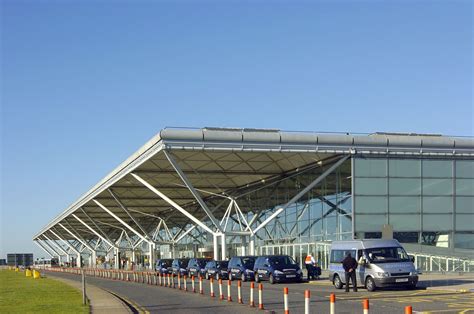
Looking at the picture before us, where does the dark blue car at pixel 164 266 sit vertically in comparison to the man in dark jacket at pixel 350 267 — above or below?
below

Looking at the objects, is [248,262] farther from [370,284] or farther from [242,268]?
[370,284]

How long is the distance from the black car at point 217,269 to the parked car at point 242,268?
1.51 meters

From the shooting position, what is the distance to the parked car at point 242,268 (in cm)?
4219

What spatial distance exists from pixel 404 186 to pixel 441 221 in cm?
342

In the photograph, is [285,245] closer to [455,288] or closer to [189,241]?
[455,288]

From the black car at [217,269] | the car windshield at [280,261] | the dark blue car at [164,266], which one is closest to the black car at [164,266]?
the dark blue car at [164,266]

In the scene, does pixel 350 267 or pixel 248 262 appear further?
pixel 248 262

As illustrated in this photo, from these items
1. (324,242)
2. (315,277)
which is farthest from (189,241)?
(315,277)

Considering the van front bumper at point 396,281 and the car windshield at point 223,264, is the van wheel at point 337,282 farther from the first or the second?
the car windshield at point 223,264

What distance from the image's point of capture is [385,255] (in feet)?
95.1

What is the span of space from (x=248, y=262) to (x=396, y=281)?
16426 mm

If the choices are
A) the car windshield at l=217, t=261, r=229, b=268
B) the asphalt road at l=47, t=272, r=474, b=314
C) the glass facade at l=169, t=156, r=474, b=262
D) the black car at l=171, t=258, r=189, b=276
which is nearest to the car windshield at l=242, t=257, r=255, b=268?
the car windshield at l=217, t=261, r=229, b=268

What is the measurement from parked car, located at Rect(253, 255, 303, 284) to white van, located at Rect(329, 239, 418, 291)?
7.48 metres

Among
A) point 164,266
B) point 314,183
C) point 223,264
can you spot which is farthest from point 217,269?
point 164,266
